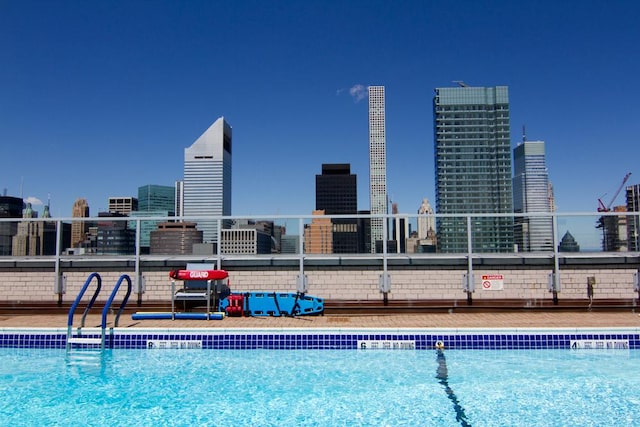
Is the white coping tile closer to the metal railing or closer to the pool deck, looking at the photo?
the pool deck

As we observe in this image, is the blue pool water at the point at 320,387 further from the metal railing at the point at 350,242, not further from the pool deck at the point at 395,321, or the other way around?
the metal railing at the point at 350,242

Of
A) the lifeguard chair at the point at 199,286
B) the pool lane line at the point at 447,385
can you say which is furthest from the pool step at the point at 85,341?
the pool lane line at the point at 447,385

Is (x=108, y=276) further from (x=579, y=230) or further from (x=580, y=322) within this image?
(x=579, y=230)

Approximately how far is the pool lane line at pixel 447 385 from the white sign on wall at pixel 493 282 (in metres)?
4.03

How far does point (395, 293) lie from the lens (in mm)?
13461

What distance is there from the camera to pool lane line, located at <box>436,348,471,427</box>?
271 inches

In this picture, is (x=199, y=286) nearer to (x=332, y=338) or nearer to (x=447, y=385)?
(x=332, y=338)

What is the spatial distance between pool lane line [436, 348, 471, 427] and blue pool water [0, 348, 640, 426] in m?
0.02

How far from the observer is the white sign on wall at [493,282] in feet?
43.9

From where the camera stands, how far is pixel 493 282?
44.0 feet

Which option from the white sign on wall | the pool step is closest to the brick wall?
the white sign on wall

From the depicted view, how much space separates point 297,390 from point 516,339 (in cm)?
478

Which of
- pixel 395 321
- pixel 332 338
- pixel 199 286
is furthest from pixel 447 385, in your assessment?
pixel 199 286

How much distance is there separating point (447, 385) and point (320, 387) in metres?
2.11
